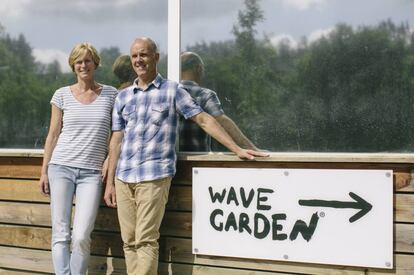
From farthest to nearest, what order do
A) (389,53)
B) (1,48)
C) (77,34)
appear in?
(1,48) → (77,34) → (389,53)

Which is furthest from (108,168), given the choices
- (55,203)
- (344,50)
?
(344,50)

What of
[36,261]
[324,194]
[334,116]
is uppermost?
[334,116]

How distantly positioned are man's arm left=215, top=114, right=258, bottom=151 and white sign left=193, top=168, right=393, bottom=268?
16 cm

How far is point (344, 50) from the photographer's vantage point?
Answer: 3154mm

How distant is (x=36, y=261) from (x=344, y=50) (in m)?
2.51

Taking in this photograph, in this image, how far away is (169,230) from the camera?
355cm

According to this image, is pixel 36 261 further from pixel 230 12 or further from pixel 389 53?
pixel 389 53

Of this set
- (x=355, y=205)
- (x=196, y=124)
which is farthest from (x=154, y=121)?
(x=355, y=205)

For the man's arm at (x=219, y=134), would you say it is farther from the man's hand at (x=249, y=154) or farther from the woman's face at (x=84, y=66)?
the woman's face at (x=84, y=66)

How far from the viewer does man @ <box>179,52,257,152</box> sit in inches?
136

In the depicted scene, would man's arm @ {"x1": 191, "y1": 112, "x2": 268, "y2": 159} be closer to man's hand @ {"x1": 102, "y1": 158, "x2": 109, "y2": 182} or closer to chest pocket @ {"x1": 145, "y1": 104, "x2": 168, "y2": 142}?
chest pocket @ {"x1": 145, "y1": 104, "x2": 168, "y2": 142}

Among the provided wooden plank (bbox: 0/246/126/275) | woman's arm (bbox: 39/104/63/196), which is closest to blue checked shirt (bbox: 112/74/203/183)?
woman's arm (bbox: 39/104/63/196)

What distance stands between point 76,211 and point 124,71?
98cm

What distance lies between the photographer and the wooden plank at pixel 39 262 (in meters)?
3.73
